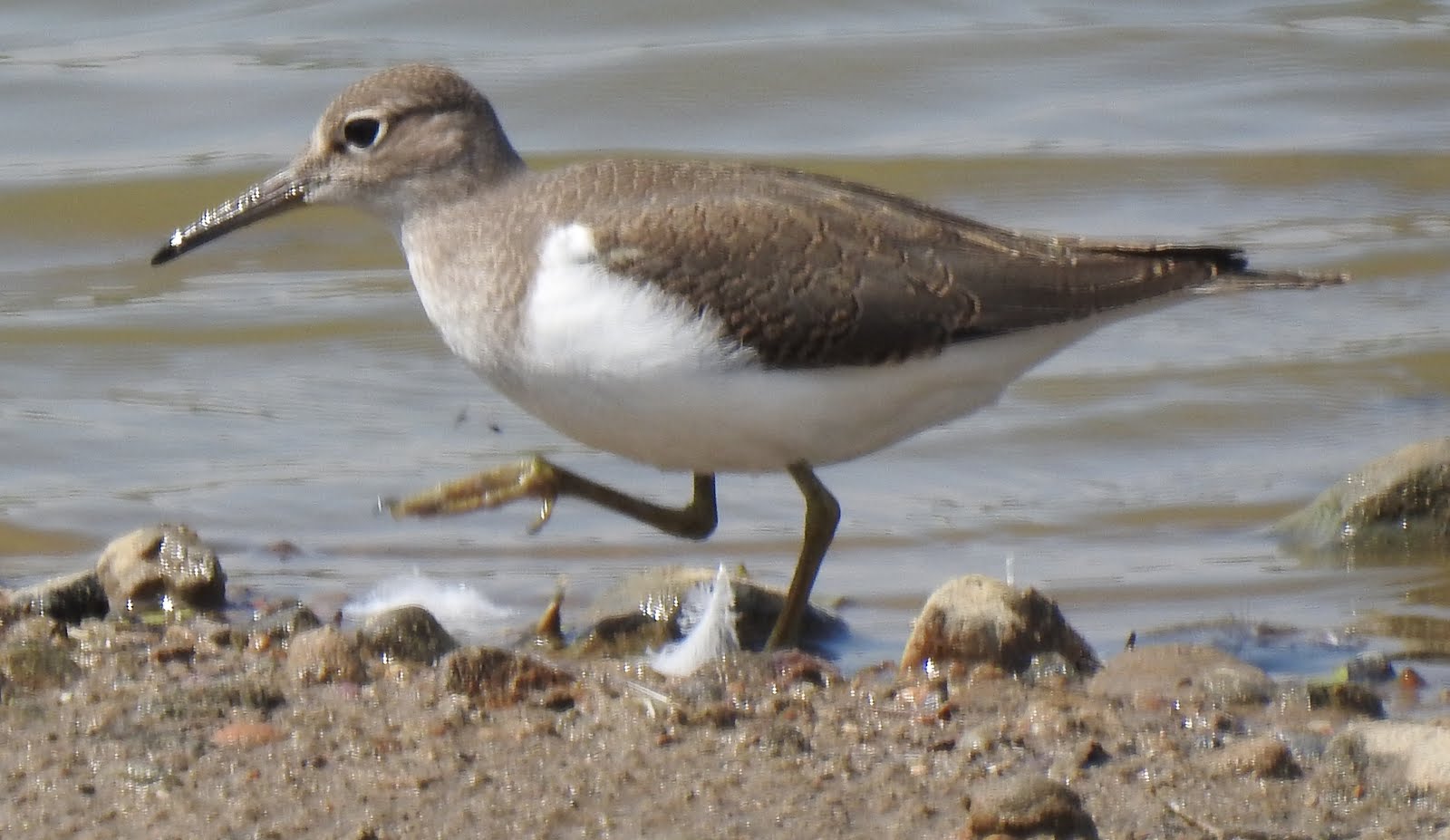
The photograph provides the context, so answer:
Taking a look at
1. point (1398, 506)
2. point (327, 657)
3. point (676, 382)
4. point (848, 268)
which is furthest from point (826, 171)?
point (327, 657)

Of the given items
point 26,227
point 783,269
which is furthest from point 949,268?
point 26,227

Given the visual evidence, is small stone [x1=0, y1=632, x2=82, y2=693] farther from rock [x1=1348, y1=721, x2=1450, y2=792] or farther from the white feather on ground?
rock [x1=1348, y1=721, x2=1450, y2=792]

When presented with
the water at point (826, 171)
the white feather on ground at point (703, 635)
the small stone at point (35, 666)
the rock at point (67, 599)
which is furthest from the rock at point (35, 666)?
the white feather on ground at point (703, 635)

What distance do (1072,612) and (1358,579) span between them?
3.37 ft

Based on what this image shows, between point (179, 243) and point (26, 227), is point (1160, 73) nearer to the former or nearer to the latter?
point (26, 227)

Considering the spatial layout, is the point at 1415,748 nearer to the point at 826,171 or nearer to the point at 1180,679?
the point at 1180,679

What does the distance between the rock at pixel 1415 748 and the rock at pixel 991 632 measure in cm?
109

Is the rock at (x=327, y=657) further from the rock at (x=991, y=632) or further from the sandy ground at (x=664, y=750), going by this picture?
the rock at (x=991, y=632)

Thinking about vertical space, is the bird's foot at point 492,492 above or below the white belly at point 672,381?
below

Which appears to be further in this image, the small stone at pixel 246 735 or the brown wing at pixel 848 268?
the brown wing at pixel 848 268

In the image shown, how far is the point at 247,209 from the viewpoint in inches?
278

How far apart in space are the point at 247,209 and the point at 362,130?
22.5 inches

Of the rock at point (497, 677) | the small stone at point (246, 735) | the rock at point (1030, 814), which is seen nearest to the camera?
the rock at point (1030, 814)

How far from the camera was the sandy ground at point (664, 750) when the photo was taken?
4.62m
